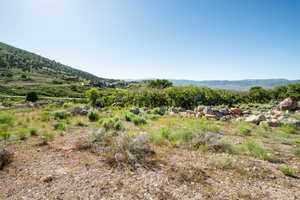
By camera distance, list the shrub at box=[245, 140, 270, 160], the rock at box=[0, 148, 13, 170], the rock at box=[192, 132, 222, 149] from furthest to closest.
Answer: the rock at box=[192, 132, 222, 149]
the shrub at box=[245, 140, 270, 160]
the rock at box=[0, 148, 13, 170]

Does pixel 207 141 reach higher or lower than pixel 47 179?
higher

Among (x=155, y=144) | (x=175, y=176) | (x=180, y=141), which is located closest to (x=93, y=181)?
(x=175, y=176)

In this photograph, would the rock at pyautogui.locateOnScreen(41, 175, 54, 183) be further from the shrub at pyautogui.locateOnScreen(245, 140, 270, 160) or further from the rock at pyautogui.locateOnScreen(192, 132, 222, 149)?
the shrub at pyautogui.locateOnScreen(245, 140, 270, 160)

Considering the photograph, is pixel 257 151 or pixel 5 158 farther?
pixel 257 151

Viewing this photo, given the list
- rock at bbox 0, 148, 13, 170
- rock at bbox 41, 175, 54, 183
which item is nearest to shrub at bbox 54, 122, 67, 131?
rock at bbox 0, 148, 13, 170

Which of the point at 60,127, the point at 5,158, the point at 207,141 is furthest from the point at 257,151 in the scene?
the point at 60,127

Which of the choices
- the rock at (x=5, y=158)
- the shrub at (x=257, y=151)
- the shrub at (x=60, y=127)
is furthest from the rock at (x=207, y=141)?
the shrub at (x=60, y=127)

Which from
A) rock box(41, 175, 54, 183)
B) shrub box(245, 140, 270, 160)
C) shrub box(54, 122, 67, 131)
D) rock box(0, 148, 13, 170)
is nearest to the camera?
rock box(41, 175, 54, 183)

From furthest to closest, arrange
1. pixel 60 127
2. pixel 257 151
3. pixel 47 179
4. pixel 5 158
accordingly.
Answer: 1. pixel 60 127
2. pixel 257 151
3. pixel 5 158
4. pixel 47 179

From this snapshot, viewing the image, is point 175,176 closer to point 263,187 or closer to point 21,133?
point 263,187

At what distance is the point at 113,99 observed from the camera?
67.5ft

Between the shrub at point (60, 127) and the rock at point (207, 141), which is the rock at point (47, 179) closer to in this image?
the shrub at point (60, 127)

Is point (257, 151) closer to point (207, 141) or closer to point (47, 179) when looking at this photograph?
point (207, 141)

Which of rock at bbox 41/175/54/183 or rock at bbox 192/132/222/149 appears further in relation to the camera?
rock at bbox 192/132/222/149
